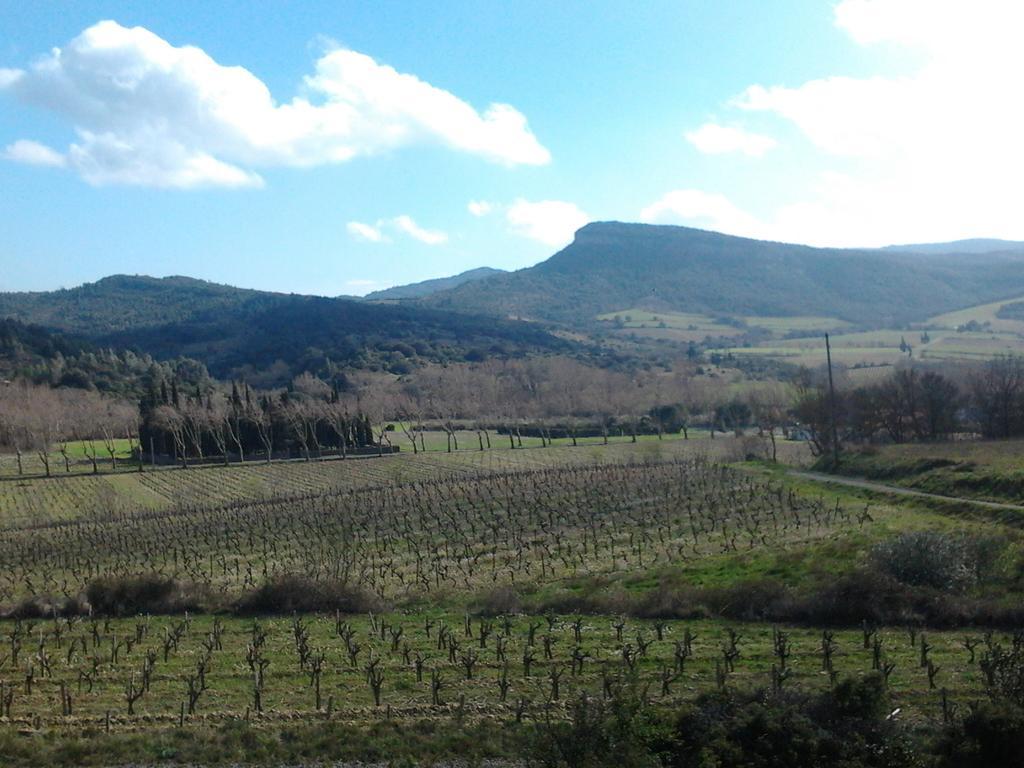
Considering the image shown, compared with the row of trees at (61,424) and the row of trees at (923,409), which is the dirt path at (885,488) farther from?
the row of trees at (61,424)

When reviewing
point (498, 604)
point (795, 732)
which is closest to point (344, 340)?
point (498, 604)

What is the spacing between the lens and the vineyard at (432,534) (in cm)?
2827

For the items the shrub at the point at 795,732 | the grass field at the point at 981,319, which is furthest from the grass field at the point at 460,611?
the grass field at the point at 981,319

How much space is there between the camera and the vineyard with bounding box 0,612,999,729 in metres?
14.2

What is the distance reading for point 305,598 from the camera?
2327cm

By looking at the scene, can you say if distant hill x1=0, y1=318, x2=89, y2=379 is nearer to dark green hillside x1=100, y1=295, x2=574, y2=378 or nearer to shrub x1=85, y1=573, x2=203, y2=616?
dark green hillside x1=100, y1=295, x2=574, y2=378

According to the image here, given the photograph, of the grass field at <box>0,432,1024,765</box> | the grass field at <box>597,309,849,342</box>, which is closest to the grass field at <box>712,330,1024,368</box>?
the grass field at <box>597,309,849,342</box>

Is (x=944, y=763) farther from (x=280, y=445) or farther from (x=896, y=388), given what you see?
(x=280, y=445)

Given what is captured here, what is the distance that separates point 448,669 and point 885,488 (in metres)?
29.1

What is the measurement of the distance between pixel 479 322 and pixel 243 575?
161m

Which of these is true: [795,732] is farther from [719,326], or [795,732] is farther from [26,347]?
[719,326]

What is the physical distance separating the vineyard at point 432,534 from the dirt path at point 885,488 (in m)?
3.10

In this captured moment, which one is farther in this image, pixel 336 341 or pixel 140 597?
pixel 336 341

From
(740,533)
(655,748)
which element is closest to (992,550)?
(740,533)
